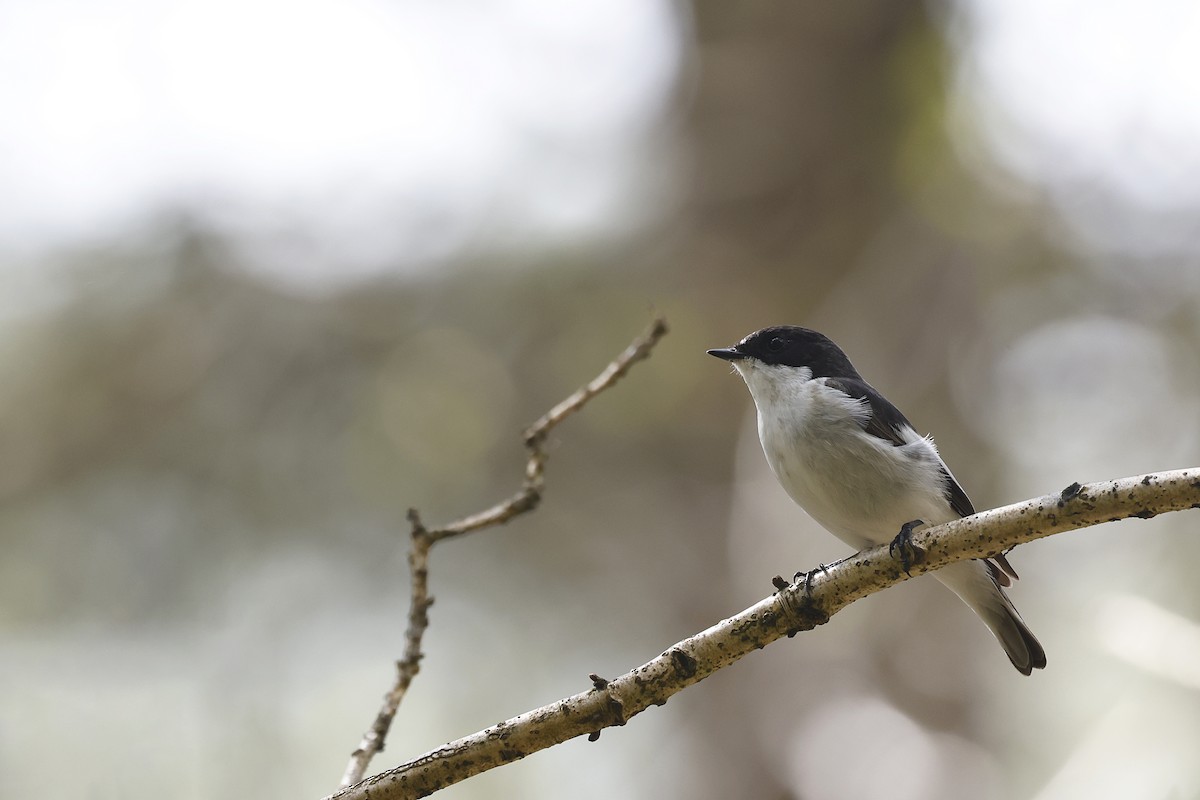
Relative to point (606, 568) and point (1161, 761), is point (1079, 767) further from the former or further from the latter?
point (606, 568)

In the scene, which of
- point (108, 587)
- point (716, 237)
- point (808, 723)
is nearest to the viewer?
point (808, 723)

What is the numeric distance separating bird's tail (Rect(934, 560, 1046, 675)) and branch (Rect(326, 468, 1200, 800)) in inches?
49.8

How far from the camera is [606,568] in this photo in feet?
23.9

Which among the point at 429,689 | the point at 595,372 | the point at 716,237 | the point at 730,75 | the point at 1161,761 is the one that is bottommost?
the point at 1161,761

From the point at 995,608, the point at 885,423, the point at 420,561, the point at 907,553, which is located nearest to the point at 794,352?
the point at 885,423

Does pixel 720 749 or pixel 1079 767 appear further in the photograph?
pixel 720 749

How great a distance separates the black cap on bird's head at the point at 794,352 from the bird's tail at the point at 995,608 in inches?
32.5

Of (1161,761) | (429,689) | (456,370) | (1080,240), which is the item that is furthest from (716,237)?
(1161,761)

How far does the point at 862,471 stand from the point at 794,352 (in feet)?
2.50

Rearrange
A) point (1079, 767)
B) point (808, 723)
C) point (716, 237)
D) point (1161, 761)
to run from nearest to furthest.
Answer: point (1161, 761)
point (1079, 767)
point (808, 723)
point (716, 237)

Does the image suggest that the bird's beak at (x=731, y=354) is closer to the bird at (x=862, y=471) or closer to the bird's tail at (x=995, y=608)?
the bird at (x=862, y=471)

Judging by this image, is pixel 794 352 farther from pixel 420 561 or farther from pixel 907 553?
pixel 420 561

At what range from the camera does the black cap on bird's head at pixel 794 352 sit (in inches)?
150

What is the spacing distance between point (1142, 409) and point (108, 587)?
22.5 feet
